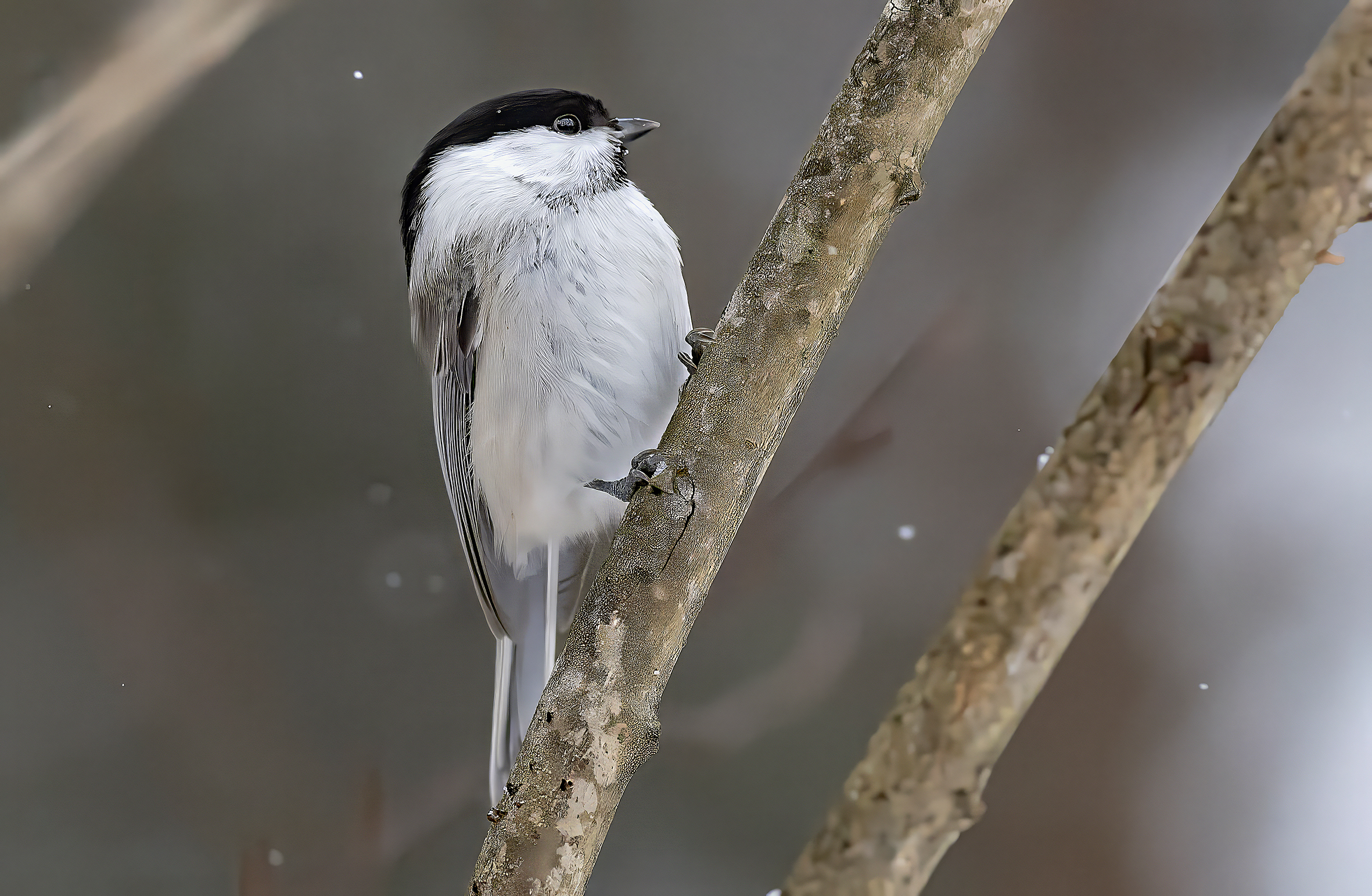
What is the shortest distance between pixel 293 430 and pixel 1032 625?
2.99 ft

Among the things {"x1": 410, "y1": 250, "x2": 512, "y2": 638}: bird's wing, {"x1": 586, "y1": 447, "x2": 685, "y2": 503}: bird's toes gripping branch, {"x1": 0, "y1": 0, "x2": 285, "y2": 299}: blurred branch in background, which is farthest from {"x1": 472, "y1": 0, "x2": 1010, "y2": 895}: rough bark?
{"x1": 0, "y1": 0, "x2": 285, "y2": 299}: blurred branch in background

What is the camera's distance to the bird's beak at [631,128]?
0.95 m

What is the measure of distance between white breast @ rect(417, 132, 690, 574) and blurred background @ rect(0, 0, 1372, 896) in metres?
0.20

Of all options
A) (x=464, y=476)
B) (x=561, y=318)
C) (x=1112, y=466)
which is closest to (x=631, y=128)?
(x=561, y=318)

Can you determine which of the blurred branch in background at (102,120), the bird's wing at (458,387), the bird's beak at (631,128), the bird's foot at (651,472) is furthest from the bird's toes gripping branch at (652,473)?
the blurred branch in background at (102,120)

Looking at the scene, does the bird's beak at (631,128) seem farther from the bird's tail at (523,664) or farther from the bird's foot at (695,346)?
the bird's tail at (523,664)

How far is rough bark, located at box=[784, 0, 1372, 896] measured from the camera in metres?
0.65

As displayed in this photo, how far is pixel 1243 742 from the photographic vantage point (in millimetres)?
1023

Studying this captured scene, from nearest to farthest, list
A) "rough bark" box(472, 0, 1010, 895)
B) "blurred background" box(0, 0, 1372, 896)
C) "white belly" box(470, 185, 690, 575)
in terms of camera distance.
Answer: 1. "rough bark" box(472, 0, 1010, 895)
2. "white belly" box(470, 185, 690, 575)
3. "blurred background" box(0, 0, 1372, 896)

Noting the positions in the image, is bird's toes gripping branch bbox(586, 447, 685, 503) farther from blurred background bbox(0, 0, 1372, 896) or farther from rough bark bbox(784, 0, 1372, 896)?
blurred background bbox(0, 0, 1372, 896)

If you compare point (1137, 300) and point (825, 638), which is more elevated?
point (1137, 300)

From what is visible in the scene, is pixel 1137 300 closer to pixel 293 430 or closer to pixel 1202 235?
pixel 1202 235

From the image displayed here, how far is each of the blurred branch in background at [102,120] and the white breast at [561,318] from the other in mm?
417

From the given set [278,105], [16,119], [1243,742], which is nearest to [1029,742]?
[1243,742]
